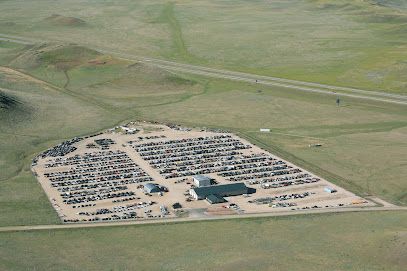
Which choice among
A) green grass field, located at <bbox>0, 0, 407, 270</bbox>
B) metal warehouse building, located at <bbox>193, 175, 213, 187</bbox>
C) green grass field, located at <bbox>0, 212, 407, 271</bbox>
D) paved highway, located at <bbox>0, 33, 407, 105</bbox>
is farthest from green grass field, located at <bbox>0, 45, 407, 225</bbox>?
metal warehouse building, located at <bbox>193, 175, 213, 187</bbox>

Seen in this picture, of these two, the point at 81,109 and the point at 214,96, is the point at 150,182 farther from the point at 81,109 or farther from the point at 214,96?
the point at 214,96

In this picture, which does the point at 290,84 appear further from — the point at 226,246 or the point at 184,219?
the point at 226,246

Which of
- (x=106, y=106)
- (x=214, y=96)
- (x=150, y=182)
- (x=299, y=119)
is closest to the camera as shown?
(x=150, y=182)

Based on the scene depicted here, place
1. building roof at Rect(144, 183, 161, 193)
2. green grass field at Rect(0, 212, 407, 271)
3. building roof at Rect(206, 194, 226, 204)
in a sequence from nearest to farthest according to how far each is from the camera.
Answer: green grass field at Rect(0, 212, 407, 271)
building roof at Rect(206, 194, 226, 204)
building roof at Rect(144, 183, 161, 193)

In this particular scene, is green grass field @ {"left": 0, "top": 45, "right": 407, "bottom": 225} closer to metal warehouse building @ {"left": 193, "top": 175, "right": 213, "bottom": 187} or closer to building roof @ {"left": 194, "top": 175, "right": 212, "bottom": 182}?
building roof @ {"left": 194, "top": 175, "right": 212, "bottom": 182}

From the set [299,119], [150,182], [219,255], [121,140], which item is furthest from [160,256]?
[299,119]

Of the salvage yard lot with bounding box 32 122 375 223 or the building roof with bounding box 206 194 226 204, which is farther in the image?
the building roof with bounding box 206 194 226 204

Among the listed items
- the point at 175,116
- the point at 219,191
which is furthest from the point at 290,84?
the point at 219,191
